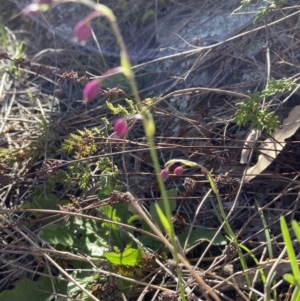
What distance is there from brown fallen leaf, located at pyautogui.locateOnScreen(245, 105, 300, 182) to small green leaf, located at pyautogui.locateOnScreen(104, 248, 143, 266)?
483mm

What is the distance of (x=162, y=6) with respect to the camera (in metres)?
3.37

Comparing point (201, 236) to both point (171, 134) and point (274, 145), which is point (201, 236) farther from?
point (171, 134)

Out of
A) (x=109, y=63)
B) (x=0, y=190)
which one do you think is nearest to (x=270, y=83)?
(x=0, y=190)

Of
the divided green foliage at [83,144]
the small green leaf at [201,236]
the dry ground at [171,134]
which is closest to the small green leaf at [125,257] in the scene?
the dry ground at [171,134]

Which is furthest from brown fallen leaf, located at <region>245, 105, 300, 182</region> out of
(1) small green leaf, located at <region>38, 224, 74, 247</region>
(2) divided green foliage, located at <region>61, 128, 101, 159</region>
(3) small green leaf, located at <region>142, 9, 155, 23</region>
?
(3) small green leaf, located at <region>142, 9, 155, 23</region>

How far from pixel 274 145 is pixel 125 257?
0.66m

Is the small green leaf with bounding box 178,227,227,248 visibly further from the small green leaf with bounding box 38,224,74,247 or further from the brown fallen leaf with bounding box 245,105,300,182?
the small green leaf with bounding box 38,224,74,247

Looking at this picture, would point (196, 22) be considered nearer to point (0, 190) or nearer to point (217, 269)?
point (0, 190)

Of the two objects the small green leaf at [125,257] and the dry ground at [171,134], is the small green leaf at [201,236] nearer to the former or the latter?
the dry ground at [171,134]

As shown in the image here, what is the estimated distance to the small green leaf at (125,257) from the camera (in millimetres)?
1944

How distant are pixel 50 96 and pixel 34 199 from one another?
1.02 metres

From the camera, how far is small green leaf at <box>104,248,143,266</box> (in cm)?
194

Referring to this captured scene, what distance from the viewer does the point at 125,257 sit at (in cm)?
195

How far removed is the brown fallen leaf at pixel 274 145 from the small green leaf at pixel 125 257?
483 millimetres
